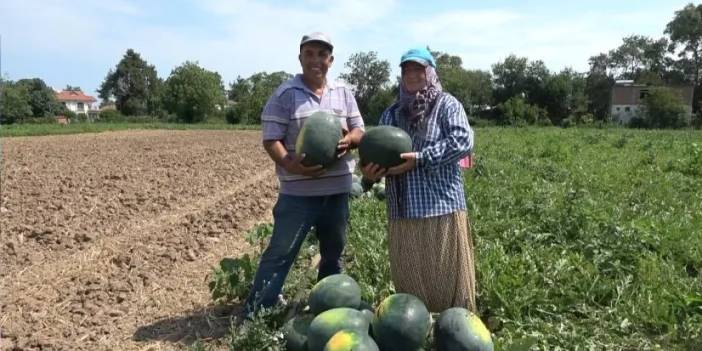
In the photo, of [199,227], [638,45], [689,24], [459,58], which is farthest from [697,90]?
[199,227]

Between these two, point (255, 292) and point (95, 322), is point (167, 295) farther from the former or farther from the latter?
point (255, 292)

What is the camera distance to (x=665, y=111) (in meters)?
53.9

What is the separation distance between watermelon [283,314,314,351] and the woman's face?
1.56 meters

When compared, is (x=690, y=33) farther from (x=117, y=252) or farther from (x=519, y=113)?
(x=117, y=252)

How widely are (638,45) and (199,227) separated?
314 ft

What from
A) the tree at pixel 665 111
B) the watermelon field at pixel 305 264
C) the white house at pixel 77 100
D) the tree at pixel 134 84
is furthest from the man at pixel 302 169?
the white house at pixel 77 100

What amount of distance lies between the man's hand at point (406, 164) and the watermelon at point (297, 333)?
104cm

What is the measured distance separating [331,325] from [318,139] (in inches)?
47.3

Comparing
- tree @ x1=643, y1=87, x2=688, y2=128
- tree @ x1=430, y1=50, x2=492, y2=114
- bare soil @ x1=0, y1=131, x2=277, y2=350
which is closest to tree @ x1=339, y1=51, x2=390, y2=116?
tree @ x1=430, y1=50, x2=492, y2=114

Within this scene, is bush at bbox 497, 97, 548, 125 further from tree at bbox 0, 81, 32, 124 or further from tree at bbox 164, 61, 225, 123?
tree at bbox 0, 81, 32, 124

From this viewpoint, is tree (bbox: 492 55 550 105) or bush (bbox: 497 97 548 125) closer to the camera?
bush (bbox: 497 97 548 125)

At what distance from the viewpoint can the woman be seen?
347cm

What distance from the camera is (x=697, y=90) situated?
7556 centimetres

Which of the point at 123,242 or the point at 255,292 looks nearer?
the point at 255,292
